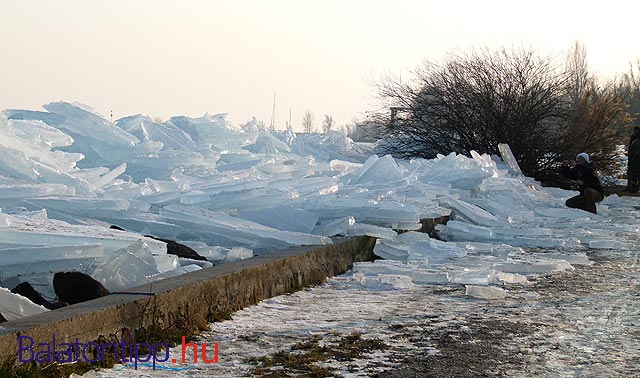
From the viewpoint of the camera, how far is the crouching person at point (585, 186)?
1642cm

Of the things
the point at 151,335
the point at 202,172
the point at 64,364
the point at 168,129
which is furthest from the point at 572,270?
the point at 168,129

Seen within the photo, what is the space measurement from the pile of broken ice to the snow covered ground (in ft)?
0.04

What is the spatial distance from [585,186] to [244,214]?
419 inches

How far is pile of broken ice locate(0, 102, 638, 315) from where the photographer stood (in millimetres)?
6109

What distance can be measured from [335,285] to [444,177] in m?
8.21

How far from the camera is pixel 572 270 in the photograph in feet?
28.0

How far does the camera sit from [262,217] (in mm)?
8969

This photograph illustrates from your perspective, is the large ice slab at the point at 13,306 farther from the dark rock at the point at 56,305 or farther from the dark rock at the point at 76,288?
the dark rock at the point at 76,288

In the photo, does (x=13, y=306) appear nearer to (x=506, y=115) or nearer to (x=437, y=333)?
(x=437, y=333)

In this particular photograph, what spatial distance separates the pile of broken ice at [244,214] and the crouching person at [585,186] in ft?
1.18

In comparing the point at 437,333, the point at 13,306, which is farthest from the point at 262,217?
the point at 13,306

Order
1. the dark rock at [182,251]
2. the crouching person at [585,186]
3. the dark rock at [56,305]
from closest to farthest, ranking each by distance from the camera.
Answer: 1. the dark rock at [56,305]
2. the dark rock at [182,251]
3. the crouching person at [585,186]

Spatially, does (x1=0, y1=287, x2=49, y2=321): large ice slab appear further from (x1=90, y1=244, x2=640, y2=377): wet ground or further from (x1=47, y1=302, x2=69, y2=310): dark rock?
(x1=90, y1=244, x2=640, y2=377): wet ground

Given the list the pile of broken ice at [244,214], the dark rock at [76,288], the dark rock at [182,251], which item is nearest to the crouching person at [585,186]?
the pile of broken ice at [244,214]
